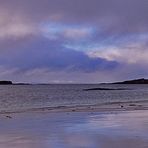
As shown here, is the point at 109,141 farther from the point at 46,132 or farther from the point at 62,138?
the point at 46,132

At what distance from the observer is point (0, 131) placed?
20.2 m

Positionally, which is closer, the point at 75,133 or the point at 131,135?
the point at 131,135

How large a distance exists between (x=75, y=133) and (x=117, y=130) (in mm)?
2088

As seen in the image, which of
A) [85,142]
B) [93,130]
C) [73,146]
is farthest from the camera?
[93,130]

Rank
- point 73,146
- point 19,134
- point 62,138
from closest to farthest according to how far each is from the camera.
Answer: point 73,146
point 62,138
point 19,134

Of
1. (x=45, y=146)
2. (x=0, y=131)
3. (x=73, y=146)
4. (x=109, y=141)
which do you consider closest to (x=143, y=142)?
(x=109, y=141)

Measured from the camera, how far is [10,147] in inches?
584

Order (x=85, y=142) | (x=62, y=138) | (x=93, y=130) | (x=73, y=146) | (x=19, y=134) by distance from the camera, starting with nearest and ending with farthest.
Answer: (x=73, y=146)
(x=85, y=142)
(x=62, y=138)
(x=19, y=134)
(x=93, y=130)

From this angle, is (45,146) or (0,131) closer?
(45,146)

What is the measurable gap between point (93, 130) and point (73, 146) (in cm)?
517

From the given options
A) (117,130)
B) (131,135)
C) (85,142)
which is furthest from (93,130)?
(85,142)

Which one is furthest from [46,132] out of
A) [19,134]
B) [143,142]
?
[143,142]

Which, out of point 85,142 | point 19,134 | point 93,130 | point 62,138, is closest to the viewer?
point 85,142

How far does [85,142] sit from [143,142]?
2.16 meters
